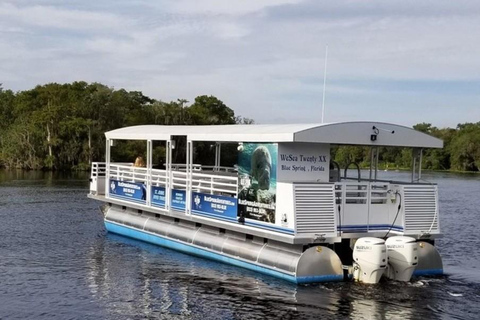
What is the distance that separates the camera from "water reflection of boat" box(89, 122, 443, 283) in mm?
15641

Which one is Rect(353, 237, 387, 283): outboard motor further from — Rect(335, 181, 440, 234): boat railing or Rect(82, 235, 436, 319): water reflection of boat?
Rect(335, 181, 440, 234): boat railing

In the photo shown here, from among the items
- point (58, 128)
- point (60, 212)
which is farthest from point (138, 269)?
point (58, 128)

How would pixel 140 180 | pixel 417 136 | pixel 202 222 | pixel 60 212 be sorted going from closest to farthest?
pixel 417 136 < pixel 202 222 < pixel 140 180 < pixel 60 212

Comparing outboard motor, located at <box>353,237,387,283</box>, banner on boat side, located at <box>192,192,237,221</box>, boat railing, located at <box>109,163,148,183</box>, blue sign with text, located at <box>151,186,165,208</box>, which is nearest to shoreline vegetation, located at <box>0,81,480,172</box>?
boat railing, located at <box>109,163,148,183</box>

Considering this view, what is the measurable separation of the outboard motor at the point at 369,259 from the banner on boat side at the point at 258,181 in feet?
7.44

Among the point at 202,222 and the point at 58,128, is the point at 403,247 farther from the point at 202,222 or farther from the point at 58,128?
the point at 58,128

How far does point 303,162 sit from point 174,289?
14.9ft

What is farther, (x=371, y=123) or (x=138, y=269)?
(x=138, y=269)

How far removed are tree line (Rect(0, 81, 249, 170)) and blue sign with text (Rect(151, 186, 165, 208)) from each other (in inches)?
2251

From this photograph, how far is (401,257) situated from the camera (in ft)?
51.6

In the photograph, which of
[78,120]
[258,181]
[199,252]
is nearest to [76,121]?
[78,120]

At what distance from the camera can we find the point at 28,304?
46.6ft

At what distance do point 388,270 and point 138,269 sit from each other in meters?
6.67

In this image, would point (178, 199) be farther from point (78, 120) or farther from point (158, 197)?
point (78, 120)
